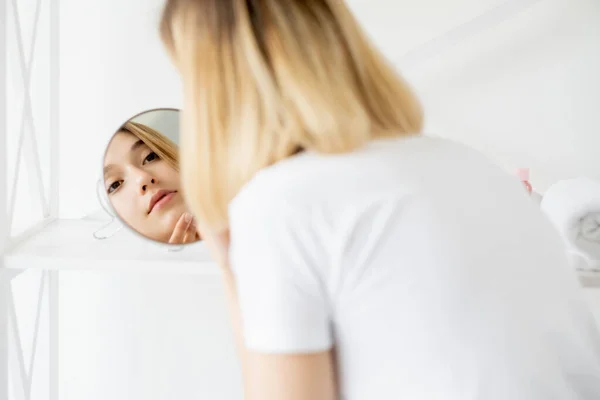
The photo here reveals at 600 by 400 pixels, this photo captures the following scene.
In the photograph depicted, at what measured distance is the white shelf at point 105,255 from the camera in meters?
0.99

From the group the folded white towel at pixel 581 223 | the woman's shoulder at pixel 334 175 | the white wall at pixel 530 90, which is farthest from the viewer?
the white wall at pixel 530 90

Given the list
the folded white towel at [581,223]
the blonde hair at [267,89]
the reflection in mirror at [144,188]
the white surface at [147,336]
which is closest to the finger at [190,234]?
the reflection in mirror at [144,188]

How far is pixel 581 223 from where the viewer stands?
37.8 inches

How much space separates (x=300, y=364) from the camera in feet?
1.86

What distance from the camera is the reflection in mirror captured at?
1050 mm

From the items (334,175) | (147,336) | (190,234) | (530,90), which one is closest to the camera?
(334,175)

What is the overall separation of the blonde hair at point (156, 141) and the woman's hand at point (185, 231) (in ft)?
0.29

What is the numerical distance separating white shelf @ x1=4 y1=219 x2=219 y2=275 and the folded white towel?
0.53 meters

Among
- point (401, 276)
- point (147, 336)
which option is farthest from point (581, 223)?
point (147, 336)

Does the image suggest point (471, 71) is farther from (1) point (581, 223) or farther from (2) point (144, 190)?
(2) point (144, 190)

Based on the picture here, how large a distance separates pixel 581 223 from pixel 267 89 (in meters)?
0.59

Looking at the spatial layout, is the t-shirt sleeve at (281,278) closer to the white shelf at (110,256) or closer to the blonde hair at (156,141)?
the white shelf at (110,256)

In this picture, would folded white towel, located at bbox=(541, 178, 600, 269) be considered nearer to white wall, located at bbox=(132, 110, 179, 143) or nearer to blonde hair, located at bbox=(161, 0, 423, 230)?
blonde hair, located at bbox=(161, 0, 423, 230)

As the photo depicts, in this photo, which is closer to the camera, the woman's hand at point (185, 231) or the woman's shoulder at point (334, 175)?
the woman's shoulder at point (334, 175)
